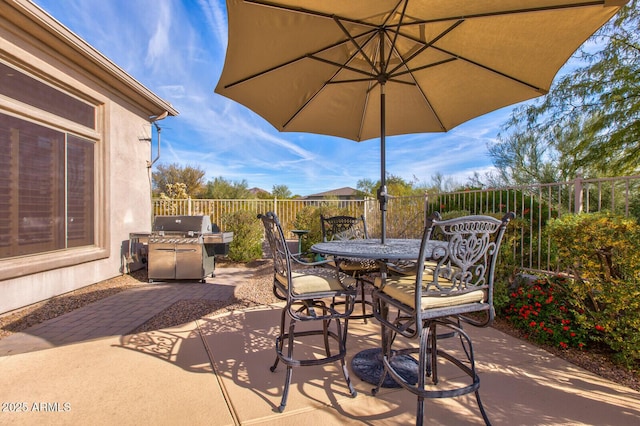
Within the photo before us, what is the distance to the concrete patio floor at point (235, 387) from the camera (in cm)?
156

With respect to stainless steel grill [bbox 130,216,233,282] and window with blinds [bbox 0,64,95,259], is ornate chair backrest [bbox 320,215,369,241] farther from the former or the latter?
window with blinds [bbox 0,64,95,259]

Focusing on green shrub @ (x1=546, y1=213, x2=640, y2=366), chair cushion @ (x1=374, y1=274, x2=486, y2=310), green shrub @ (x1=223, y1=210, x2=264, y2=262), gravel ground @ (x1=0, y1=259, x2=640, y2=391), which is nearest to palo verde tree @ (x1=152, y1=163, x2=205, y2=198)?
green shrub @ (x1=223, y1=210, x2=264, y2=262)

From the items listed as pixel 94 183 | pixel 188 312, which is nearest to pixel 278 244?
pixel 188 312

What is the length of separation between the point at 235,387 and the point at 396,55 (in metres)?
2.83

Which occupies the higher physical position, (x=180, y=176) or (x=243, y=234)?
(x=180, y=176)

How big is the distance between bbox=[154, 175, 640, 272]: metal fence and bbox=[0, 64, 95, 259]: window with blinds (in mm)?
3937

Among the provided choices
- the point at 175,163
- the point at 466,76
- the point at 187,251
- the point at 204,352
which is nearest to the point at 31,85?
the point at 187,251

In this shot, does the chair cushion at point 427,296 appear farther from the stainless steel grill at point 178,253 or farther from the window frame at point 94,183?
the window frame at point 94,183

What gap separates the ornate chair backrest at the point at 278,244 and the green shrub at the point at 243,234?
480 centimetres

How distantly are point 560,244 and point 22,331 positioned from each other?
4.84 m

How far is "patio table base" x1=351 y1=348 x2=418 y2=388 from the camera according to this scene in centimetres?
187

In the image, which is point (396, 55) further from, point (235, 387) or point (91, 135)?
point (91, 135)

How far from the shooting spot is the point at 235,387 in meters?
1.83

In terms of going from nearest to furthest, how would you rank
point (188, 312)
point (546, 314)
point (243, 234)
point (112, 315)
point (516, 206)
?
1. point (546, 314)
2. point (112, 315)
3. point (188, 312)
4. point (516, 206)
5. point (243, 234)
